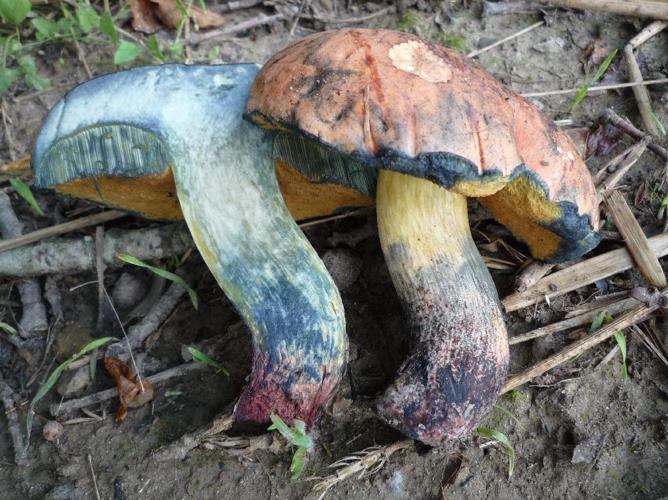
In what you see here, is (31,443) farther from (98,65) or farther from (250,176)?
(98,65)

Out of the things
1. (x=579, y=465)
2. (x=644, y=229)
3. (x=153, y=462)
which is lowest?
(x=579, y=465)

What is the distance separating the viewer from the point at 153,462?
6.23ft

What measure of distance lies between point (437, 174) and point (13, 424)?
1.69 metres

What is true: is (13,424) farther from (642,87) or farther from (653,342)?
(642,87)

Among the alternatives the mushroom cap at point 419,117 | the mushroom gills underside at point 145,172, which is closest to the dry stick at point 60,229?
the mushroom gills underside at point 145,172

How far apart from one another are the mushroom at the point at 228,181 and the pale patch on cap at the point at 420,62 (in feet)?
1.56

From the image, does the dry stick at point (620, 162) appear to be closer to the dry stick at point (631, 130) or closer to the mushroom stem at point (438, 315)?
the dry stick at point (631, 130)

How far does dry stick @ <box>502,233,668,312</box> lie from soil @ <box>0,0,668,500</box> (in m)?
0.05

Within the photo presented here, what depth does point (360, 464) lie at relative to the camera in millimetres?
1809

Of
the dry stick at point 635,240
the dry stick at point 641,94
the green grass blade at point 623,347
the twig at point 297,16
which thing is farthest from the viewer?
the twig at point 297,16

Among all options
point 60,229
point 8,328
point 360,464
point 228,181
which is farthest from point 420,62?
point 8,328

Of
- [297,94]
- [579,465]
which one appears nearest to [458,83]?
[297,94]

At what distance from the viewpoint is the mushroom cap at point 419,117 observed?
55.1 inches

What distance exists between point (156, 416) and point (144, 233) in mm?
712
